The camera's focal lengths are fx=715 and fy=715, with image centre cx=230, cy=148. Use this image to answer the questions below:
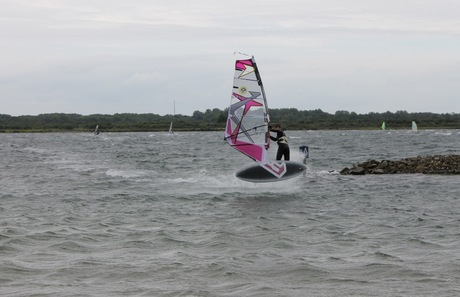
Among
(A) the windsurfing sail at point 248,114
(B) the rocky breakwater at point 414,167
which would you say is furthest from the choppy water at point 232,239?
(B) the rocky breakwater at point 414,167

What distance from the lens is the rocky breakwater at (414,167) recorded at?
2761cm

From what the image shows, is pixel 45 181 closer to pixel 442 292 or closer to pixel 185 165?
pixel 185 165

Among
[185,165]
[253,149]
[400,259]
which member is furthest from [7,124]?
[400,259]

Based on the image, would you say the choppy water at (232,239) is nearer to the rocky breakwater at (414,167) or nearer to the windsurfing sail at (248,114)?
the windsurfing sail at (248,114)

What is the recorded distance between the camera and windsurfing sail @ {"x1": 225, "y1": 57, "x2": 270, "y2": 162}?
2131 centimetres

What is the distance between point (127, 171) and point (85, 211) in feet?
47.5

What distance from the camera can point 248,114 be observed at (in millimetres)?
21797

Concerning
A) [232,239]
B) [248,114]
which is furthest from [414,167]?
[232,239]

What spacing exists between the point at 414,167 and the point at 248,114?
9790 millimetres

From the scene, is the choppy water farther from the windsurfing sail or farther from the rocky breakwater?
the rocky breakwater

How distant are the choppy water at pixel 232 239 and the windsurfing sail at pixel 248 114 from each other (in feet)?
4.73

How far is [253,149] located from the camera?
22.5 meters

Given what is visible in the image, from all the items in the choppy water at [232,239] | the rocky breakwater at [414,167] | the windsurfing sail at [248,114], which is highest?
the windsurfing sail at [248,114]

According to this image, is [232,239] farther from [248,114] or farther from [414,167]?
[414,167]
